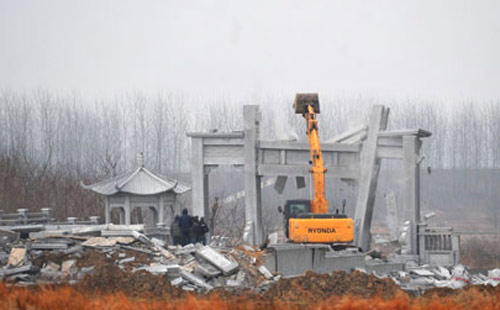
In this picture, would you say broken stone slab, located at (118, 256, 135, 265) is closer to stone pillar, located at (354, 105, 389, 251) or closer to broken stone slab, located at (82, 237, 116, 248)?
broken stone slab, located at (82, 237, 116, 248)

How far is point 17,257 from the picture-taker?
1878 centimetres

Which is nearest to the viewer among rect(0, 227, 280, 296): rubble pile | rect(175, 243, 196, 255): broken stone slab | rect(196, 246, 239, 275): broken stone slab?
rect(0, 227, 280, 296): rubble pile

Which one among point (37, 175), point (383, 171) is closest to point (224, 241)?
point (37, 175)

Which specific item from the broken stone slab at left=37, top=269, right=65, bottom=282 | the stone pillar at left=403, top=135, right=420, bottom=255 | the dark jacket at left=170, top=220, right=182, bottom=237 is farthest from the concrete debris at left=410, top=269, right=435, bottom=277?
the broken stone slab at left=37, top=269, right=65, bottom=282

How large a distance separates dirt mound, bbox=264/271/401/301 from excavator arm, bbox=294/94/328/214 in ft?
21.5

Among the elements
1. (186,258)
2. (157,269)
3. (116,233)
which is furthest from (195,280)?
(116,233)

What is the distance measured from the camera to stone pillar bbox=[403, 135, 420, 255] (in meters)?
24.1

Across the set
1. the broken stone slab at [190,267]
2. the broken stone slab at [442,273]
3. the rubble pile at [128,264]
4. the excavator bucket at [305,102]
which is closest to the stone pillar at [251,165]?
the excavator bucket at [305,102]

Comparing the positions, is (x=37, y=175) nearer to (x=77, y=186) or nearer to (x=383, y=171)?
(x=77, y=186)

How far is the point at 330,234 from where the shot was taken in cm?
2145

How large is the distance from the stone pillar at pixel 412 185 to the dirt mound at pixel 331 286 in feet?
23.7

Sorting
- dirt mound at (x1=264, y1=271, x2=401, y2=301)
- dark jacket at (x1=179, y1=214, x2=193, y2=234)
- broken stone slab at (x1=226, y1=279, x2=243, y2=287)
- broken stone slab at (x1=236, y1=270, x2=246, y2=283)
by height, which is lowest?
broken stone slab at (x1=226, y1=279, x2=243, y2=287)

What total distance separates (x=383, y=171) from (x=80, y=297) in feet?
171

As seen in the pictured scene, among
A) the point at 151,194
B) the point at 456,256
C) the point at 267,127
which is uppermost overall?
the point at 267,127
